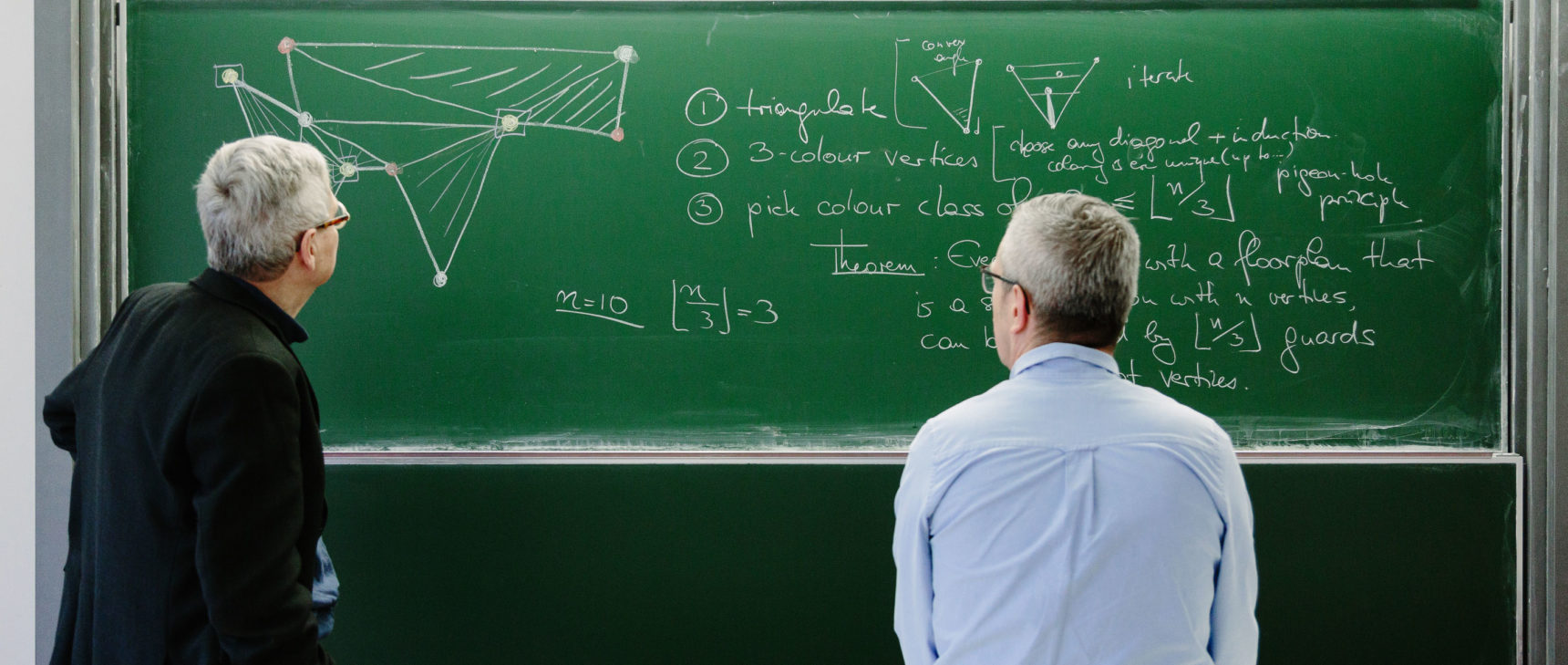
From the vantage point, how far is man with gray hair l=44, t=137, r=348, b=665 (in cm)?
147

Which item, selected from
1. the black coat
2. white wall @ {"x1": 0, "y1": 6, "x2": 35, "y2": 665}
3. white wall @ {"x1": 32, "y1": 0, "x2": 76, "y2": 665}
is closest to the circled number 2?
the black coat

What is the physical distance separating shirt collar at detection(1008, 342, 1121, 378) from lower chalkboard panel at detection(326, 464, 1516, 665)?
1246mm

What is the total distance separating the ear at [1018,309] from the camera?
1383 mm

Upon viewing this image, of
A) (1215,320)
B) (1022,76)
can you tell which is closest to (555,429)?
(1022,76)

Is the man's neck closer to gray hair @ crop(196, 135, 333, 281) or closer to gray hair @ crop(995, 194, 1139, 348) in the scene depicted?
gray hair @ crop(196, 135, 333, 281)

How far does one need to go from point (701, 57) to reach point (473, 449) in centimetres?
121

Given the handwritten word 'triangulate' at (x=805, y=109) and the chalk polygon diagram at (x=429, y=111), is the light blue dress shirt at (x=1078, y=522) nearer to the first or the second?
the handwritten word 'triangulate' at (x=805, y=109)

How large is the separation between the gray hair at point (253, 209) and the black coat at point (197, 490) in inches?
2.2

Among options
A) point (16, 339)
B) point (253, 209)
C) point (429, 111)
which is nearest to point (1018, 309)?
point (253, 209)

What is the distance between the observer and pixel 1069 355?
1329 mm

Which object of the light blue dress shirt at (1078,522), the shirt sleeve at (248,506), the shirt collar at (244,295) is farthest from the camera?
the shirt collar at (244,295)

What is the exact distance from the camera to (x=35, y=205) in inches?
97.7

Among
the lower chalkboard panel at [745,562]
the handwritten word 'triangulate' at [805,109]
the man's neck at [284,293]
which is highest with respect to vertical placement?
the handwritten word 'triangulate' at [805,109]

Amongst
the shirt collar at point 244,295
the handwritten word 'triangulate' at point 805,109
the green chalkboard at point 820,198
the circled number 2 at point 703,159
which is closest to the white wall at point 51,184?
the green chalkboard at point 820,198
